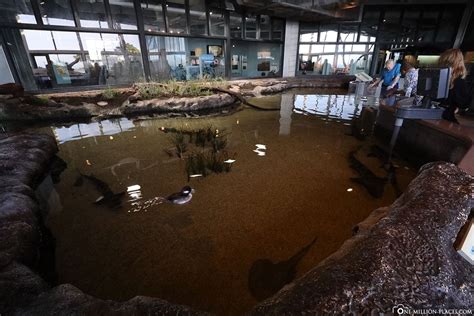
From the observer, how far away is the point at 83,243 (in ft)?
7.66

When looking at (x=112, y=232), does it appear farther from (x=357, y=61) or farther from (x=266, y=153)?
(x=357, y=61)

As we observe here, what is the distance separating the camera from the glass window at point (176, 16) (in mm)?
9578

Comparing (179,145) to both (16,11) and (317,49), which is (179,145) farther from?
(317,49)

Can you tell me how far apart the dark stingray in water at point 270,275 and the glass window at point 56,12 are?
9947 mm

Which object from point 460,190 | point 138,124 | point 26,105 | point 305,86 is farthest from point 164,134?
point 305,86

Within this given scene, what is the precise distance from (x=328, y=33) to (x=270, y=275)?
51.6ft

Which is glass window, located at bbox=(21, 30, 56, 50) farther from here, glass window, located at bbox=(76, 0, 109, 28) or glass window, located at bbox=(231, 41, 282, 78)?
glass window, located at bbox=(231, 41, 282, 78)

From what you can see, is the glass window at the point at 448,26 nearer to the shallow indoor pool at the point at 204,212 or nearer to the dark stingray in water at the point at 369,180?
the shallow indoor pool at the point at 204,212

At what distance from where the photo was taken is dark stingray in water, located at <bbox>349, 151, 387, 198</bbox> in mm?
3188

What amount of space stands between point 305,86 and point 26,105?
13.3m

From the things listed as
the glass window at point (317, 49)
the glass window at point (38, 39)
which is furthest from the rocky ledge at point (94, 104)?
the glass window at point (317, 49)

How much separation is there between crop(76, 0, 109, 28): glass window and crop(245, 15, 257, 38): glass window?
6.96 metres

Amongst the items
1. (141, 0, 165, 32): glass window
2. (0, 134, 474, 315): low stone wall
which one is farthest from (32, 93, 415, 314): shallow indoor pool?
(141, 0, 165, 32): glass window

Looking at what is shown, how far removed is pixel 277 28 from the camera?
43.4ft
